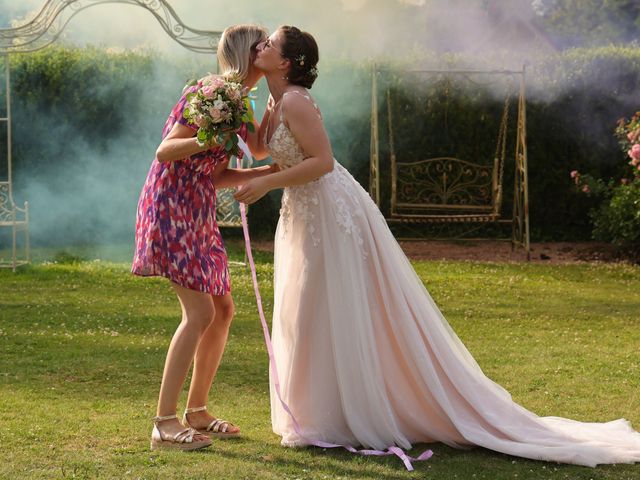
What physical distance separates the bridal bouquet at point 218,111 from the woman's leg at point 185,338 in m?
0.55

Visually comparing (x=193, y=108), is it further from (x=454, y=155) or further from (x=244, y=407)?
(x=454, y=155)

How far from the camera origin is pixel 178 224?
3977 millimetres

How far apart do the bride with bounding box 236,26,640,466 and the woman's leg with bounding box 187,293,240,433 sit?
207 mm

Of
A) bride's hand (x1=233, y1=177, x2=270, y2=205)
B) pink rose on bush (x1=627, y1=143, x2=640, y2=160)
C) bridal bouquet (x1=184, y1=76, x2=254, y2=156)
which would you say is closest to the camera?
bridal bouquet (x1=184, y1=76, x2=254, y2=156)

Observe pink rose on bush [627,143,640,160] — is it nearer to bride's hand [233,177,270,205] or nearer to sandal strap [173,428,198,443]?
bride's hand [233,177,270,205]

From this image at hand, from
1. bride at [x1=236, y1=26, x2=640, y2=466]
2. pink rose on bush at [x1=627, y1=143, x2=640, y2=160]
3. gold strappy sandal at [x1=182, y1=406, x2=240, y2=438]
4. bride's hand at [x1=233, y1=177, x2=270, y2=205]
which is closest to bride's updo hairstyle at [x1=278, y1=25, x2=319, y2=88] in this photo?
bride at [x1=236, y1=26, x2=640, y2=466]

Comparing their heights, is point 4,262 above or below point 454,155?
below

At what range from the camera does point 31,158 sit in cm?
1177

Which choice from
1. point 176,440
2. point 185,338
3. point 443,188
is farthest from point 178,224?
point 443,188

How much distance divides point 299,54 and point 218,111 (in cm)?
50

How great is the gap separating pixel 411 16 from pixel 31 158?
10269 millimetres

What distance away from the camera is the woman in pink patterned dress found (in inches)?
156

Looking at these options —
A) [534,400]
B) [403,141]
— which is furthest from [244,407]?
[403,141]

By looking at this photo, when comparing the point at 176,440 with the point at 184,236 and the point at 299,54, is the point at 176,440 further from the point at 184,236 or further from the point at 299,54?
the point at 299,54
